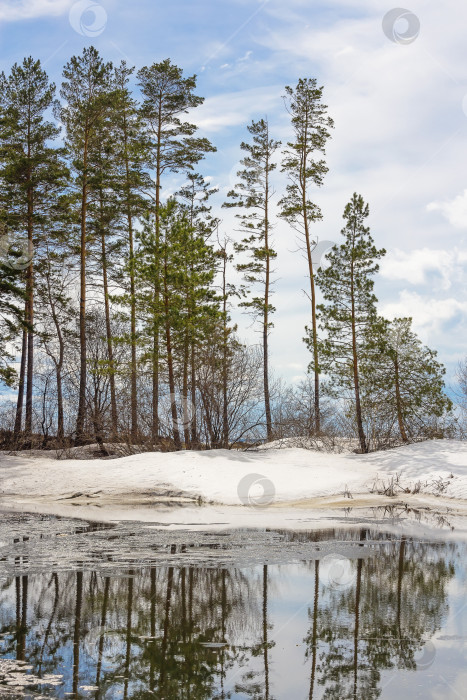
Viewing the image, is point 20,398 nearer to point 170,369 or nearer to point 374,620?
point 170,369

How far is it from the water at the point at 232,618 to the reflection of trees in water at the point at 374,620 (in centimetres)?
2

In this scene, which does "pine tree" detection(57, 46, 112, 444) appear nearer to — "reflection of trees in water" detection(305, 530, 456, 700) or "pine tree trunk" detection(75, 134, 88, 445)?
"pine tree trunk" detection(75, 134, 88, 445)

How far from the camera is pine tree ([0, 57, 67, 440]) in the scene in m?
31.6

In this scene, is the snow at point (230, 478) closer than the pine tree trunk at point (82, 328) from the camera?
Yes

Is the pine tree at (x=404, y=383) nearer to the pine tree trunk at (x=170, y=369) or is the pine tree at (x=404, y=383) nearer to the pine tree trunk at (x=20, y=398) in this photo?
the pine tree trunk at (x=170, y=369)

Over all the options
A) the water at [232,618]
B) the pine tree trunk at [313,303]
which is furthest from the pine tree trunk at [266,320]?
the water at [232,618]

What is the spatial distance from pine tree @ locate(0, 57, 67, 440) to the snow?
12822mm

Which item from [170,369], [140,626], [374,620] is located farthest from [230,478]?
[140,626]

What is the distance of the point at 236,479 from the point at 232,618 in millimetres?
11227

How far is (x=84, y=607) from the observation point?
687 centimetres

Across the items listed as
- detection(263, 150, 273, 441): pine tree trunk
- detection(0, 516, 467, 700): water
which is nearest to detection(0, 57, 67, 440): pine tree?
detection(263, 150, 273, 441): pine tree trunk

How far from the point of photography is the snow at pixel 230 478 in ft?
55.0

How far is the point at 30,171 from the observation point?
3181cm

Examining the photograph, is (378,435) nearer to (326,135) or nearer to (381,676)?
(326,135)
